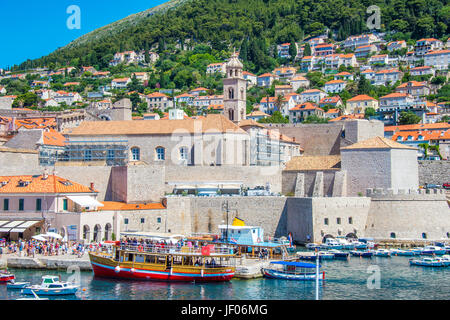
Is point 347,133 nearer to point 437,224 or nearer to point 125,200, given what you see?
point 437,224

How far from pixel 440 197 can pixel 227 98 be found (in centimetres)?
2254

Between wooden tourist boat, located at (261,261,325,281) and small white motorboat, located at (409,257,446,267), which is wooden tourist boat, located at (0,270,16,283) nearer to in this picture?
wooden tourist boat, located at (261,261,325,281)

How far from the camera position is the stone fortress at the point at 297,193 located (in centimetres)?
3544

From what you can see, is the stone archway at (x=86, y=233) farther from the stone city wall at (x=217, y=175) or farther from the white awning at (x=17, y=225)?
the stone city wall at (x=217, y=175)

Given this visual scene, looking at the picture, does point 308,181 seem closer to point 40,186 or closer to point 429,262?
point 429,262

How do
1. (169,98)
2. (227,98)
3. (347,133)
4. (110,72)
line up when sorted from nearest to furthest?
(347,133), (227,98), (169,98), (110,72)

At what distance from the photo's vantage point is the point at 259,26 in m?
141

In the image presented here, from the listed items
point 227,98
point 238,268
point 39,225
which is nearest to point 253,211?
point 238,268

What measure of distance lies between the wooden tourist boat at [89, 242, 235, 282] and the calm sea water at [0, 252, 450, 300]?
1.73 ft

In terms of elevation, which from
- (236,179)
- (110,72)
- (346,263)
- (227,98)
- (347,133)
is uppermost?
(110,72)

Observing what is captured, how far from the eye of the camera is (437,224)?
3594 cm

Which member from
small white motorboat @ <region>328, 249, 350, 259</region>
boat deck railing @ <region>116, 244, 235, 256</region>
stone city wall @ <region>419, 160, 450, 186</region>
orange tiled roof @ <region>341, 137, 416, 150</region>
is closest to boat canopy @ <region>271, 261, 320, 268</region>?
boat deck railing @ <region>116, 244, 235, 256</region>

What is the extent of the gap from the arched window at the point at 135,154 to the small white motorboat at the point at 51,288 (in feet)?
73.5

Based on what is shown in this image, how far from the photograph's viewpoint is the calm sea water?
21.7 meters
